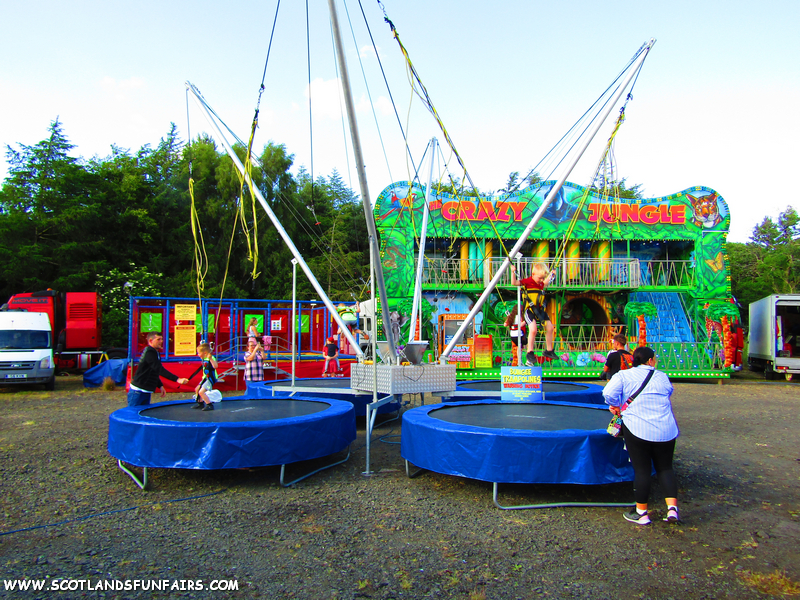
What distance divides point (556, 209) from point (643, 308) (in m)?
4.52

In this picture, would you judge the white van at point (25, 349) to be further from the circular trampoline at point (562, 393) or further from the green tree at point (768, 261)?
the green tree at point (768, 261)

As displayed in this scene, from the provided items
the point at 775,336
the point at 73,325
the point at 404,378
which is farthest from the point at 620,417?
the point at 73,325

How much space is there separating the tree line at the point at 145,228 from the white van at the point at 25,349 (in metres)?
7.60

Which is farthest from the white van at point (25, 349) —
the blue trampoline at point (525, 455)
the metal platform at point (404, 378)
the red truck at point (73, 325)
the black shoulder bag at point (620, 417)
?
the black shoulder bag at point (620, 417)

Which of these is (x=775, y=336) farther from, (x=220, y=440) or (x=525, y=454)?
(x=220, y=440)

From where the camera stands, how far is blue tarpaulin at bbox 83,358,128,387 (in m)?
14.7

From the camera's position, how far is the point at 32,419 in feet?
30.7

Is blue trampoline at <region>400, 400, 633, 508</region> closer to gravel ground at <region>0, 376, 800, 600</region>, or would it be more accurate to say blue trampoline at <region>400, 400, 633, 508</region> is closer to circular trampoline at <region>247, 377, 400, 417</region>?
gravel ground at <region>0, 376, 800, 600</region>

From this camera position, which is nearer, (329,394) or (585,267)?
(329,394)

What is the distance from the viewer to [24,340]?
14.2 m

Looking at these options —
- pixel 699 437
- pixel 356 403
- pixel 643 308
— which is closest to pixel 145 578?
pixel 356 403

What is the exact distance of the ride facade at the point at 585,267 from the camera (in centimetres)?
1794

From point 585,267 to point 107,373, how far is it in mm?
15226

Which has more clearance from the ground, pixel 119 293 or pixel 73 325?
pixel 119 293
